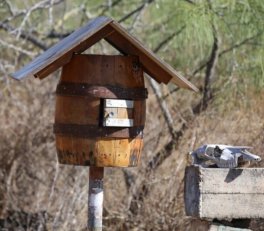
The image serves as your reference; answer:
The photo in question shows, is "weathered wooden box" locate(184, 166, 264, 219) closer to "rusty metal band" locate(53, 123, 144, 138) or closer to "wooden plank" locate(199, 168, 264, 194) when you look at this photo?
"wooden plank" locate(199, 168, 264, 194)

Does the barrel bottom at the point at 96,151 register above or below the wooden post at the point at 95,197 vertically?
above

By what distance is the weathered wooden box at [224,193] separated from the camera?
4926 mm

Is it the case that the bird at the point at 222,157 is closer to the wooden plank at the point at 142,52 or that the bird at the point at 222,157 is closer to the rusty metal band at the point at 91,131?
the wooden plank at the point at 142,52

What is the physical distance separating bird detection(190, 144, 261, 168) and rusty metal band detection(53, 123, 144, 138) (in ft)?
1.79

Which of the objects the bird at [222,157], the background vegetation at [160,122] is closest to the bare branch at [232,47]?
the background vegetation at [160,122]

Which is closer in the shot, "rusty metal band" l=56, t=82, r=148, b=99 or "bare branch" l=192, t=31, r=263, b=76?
"rusty metal band" l=56, t=82, r=148, b=99

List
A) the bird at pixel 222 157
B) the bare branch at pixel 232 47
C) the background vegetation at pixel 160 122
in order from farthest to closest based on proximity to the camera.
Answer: the bare branch at pixel 232 47 → the background vegetation at pixel 160 122 → the bird at pixel 222 157

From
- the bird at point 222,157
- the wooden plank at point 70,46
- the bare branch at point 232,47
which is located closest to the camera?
the wooden plank at point 70,46

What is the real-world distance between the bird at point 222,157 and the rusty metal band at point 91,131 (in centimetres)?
55

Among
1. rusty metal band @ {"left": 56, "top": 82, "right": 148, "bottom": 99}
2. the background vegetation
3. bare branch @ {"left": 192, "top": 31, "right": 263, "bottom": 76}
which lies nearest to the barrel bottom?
rusty metal band @ {"left": 56, "top": 82, "right": 148, "bottom": 99}

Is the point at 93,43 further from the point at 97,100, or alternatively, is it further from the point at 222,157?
the point at 222,157

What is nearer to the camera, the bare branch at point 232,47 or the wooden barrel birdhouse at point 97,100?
the wooden barrel birdhouse at point 97,100

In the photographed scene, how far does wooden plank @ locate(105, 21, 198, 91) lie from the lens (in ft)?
15.8

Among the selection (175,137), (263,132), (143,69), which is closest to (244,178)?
(143,69)
